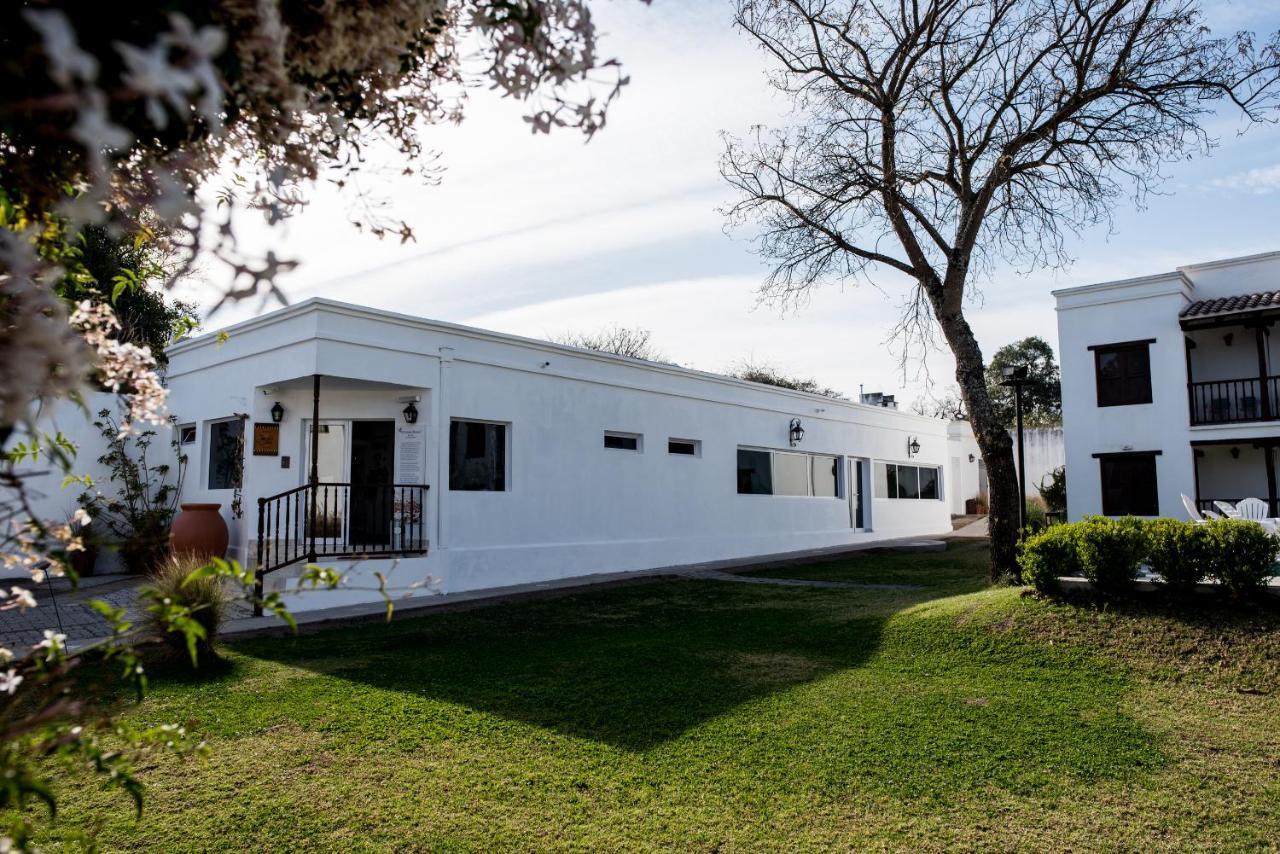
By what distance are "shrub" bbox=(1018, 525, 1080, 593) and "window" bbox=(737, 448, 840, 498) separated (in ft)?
30.8

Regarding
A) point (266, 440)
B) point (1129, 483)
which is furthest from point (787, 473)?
point (266, 440)

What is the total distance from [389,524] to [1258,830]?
384 inches

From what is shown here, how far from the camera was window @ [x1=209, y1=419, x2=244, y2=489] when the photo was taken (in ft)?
37.1

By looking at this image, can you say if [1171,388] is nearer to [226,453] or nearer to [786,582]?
[786,582]

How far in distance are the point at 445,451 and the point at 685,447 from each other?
562 cm

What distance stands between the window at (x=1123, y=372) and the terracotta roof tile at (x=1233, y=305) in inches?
35.3

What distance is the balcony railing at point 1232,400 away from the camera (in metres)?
15.9

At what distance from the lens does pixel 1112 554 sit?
664 cm

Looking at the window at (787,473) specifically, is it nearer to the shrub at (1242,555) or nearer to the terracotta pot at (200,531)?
the terracotta pot at (200,531)

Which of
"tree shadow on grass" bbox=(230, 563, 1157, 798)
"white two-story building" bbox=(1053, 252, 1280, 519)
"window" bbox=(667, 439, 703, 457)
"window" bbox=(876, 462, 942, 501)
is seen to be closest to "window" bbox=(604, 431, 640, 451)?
"window" bbox=(667, 439, 703, 457)

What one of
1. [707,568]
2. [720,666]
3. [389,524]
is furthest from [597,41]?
[707,568]

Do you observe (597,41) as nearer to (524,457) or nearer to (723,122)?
(524,457)

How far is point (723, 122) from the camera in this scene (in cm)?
1263

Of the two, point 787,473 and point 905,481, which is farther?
point 905,481
